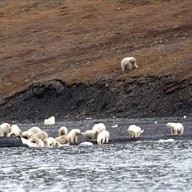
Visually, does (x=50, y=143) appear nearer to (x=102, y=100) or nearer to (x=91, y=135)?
(x=91, y=135)

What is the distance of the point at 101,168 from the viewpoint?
33.4m

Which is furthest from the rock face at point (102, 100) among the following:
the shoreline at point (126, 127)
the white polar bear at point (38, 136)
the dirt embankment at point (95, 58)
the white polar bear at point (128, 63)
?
the white polar bear at point (38, 136)

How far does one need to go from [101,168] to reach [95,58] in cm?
4268

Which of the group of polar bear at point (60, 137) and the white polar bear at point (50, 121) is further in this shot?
the white polar bear at point (50, 121)

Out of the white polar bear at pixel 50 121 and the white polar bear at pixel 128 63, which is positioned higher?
the white polar bear at pixel 128 63

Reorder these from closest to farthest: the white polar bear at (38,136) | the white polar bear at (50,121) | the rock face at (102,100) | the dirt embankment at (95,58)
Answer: the white polar bear at (38,136), the white polar bear at (50,121), the rock face at (102,100), the dirt embankment at (95,58)

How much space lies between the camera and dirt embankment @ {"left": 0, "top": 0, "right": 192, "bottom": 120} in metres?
61.6

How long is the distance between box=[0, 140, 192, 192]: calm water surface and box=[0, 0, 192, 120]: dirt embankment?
18728 mm

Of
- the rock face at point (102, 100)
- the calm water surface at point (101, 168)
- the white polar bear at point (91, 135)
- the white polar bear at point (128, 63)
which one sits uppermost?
the white polar bear at point (128, 63)

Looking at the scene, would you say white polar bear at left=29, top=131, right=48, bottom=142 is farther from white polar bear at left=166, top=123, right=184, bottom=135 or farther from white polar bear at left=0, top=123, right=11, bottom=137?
white polar bear at left=166, top=123, right=184, bottom=135

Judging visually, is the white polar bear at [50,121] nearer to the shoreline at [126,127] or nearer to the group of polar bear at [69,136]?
the shoreline at [126,127]

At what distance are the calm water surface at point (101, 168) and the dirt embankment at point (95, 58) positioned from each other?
61.4 ft

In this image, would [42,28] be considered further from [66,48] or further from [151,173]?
[151,173]

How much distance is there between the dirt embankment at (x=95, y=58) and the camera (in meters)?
61.6
